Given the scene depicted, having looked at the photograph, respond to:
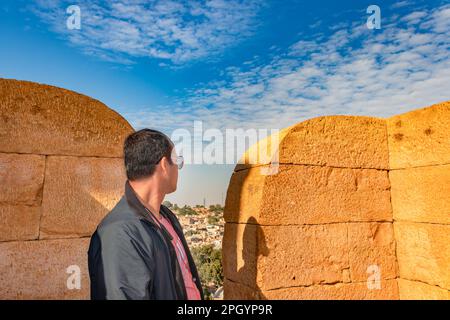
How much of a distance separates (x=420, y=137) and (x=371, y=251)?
123cm

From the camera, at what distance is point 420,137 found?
351cm

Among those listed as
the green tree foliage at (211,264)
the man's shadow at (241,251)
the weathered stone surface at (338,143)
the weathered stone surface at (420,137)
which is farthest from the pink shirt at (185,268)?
the green tree foliage at (211,264)

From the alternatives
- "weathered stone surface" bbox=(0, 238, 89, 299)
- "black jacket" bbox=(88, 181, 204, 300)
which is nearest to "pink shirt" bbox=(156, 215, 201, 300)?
"black jacket" bbox=(88, 181, 204, 300)

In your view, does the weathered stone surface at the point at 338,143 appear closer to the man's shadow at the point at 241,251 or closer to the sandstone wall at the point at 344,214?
the sandstone wall at the point at 344,214

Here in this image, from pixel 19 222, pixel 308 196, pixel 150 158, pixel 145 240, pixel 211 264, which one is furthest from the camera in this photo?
pixel 211 264

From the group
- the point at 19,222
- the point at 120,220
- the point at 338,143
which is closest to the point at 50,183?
the point at 19,222

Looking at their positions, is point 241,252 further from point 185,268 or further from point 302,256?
point 185,268

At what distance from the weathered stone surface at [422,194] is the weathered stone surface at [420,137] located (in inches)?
3.5

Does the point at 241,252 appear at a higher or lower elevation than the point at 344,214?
lower

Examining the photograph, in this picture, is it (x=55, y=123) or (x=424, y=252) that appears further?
(x=424, y=252)

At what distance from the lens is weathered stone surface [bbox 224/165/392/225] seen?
3.17m

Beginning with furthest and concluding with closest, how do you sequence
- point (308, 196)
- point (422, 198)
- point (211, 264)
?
point (211, 264), point (422, 198), point (308, 196)

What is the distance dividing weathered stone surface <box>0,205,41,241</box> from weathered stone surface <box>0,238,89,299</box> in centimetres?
6
